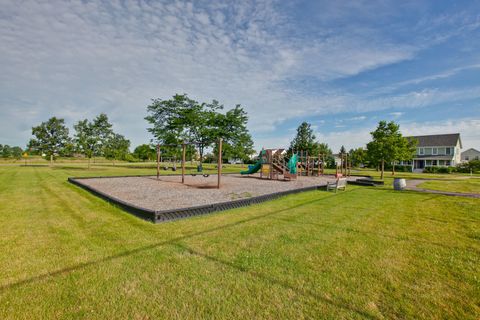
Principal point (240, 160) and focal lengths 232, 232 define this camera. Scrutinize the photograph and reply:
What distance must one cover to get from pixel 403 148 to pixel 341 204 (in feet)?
64.4

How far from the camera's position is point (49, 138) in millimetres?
46125

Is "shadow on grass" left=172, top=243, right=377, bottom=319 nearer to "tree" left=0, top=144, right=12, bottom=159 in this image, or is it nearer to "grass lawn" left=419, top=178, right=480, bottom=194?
"grass lawn" left=419, top=178, right=480, bottom=194

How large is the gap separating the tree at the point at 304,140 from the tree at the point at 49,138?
44.8 meters

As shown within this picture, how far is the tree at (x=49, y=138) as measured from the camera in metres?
45.3

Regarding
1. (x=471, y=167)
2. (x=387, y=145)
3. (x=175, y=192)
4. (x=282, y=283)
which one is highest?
(x=387, y=145)

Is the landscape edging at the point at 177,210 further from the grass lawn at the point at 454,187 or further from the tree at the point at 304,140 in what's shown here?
the tree at the point at 304,140

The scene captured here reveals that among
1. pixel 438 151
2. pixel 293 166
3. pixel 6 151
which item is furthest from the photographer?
pixel 6 151

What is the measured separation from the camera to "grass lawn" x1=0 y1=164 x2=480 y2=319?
282 cm

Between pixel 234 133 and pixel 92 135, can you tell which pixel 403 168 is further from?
pixel 92 135

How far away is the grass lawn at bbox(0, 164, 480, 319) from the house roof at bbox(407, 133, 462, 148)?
53293 millimetres

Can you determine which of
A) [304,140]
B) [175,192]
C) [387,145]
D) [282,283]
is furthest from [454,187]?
[304,140]

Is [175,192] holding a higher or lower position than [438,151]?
lower

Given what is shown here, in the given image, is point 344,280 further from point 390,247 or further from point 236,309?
point 390,247

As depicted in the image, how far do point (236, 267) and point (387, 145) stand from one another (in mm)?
24908
